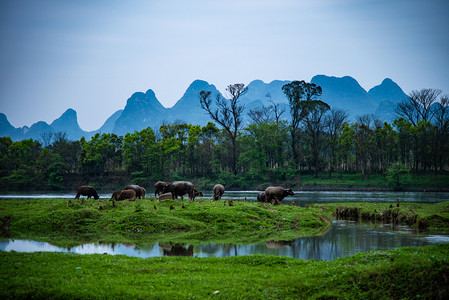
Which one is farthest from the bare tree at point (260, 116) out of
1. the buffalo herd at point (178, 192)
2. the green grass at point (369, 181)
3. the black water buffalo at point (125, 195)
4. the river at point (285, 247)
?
the river at point (285, 247)

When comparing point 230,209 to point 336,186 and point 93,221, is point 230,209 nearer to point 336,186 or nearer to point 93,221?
point 93,221

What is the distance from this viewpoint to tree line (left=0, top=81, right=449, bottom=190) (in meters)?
87.3

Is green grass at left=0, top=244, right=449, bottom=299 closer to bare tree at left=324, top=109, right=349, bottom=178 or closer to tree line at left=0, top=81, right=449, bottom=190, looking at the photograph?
tree line at left=0, top=81, right=449, bottom=190

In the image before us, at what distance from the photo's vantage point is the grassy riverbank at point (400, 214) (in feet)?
83.0

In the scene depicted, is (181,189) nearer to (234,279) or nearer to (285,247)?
(285,247)

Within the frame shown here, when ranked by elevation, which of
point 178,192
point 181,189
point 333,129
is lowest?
point 178,192

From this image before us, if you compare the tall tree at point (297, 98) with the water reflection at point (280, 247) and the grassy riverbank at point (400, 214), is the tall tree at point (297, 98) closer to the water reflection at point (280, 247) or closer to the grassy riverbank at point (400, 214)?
the grassy riverbank at point (400, 214)

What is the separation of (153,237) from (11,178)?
280 ft

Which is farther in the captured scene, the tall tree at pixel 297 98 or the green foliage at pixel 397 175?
the tall tree at pixel 297 98

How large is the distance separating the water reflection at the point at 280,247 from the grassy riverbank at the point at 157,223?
1371 mm

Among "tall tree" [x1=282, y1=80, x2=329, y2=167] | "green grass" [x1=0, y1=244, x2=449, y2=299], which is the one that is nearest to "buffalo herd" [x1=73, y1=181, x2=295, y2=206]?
"green grass" [x1=0, y1=244, x2=449, y2=299]

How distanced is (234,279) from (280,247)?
8.24 m

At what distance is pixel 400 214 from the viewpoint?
28.9m

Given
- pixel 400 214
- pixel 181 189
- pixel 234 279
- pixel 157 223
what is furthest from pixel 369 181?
pixel 234 279
